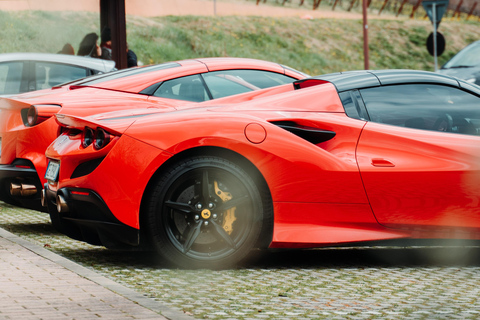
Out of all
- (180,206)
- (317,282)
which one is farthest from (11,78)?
(317,282)

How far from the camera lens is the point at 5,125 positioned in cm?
705

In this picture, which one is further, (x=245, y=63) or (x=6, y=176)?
(x=245, y=63)

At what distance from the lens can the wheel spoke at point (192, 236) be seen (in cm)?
516

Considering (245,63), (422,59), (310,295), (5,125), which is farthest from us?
(422,59)

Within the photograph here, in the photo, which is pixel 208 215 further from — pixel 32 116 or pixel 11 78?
pixel 11 78

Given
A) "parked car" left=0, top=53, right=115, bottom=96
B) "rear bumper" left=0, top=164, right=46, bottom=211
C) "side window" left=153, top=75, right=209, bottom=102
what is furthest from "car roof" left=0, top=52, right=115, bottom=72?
"rear bumper" left=0, top=164, right=46, bottom=211

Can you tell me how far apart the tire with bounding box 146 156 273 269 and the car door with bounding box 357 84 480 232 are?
30.4 inches

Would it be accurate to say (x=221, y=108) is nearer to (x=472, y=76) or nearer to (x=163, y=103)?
(x=163, y=103)

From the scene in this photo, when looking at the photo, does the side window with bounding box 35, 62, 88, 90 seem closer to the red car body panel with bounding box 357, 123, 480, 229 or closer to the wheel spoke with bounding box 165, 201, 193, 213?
the wheel spoke with bounding box 165, 201, 193, 213

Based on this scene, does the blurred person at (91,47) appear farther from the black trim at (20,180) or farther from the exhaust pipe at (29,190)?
the exhaust pipe at (29,190)

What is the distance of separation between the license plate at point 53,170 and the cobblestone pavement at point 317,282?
2.02 feet

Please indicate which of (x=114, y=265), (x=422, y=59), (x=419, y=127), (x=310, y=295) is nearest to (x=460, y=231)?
(x=419, y=127)

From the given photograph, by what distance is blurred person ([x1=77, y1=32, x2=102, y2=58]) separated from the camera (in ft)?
44.1

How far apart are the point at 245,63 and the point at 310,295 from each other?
356cm
